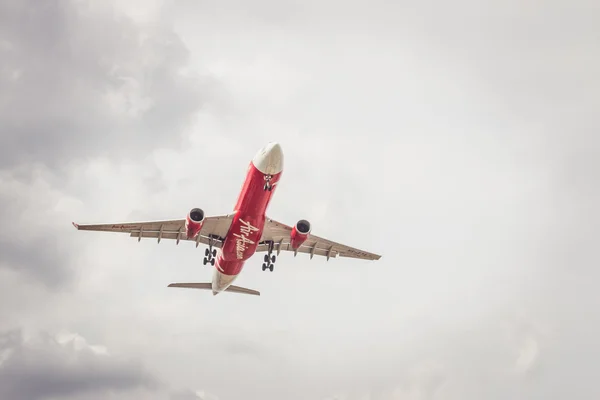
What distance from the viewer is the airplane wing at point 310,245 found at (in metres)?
58.2

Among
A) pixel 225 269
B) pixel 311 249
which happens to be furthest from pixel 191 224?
pixel 311 249

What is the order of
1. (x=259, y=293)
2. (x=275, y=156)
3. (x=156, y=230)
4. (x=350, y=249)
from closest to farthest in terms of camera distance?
(x=275, y=156)
(x=156, y=230)
(x=350, y=249)
(x=259, y=293)

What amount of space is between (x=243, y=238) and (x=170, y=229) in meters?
7.85

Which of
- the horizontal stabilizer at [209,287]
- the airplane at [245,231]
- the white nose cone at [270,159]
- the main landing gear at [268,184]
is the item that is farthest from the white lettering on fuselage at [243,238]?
the horizontal stabilizer at [209,287]

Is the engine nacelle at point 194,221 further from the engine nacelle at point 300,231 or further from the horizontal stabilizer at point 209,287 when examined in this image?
the horizontal stabilizer at point 209,287

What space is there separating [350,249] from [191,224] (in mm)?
16260

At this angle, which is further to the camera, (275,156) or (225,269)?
(225,269)

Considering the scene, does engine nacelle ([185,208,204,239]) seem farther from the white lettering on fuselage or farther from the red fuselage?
the white lettering on fuselage

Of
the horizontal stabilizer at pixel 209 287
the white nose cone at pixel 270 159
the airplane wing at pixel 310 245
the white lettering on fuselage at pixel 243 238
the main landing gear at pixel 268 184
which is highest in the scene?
the white nose cone at pixel 270 159

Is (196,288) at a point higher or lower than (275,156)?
lower

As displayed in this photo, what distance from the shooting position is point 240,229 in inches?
2066

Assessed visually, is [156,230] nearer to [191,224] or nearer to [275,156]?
[191,224]

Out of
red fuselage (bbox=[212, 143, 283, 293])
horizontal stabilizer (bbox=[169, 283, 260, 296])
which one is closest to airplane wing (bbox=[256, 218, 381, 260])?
red fuselage (bbox=[212, 143, 283, 293])

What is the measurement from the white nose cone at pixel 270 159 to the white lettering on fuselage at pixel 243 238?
Result: 490 cm
